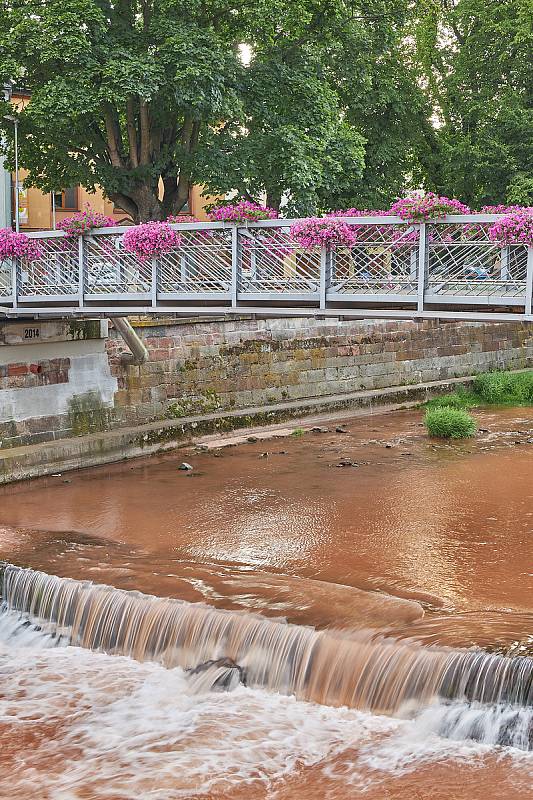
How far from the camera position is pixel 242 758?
27.6ft

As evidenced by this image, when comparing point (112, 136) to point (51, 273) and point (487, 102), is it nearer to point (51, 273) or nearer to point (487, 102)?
point (51, 273)

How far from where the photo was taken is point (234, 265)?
13867 millimetres

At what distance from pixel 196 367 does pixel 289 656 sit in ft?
35.6

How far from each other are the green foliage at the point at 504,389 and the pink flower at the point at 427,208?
520 inches

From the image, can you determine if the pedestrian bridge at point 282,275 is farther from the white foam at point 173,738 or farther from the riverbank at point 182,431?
the white foam at point 173,738

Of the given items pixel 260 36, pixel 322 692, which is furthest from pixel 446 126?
pixel 322 692

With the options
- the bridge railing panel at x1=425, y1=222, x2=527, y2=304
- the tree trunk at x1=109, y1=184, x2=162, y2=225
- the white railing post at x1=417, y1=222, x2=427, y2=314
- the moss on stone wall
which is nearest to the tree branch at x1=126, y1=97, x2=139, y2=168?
the tree trunk at x1=109, y1=184, x2=162, y2=225

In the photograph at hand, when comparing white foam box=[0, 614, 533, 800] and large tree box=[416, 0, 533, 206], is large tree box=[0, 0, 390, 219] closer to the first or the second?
large tree box=[416, 0, 533, 206]

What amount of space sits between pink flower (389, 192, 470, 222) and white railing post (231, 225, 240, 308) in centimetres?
232

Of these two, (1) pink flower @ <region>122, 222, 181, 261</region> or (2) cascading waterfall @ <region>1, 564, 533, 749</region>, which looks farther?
(1) pink flower @ <region>122, 222, 181, 261</region>

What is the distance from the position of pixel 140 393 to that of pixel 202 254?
4.93 m

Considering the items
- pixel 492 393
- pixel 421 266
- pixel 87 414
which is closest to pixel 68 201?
pixel 492 393

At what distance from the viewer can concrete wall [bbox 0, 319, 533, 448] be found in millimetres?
16922

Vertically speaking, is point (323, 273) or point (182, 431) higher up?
point (323, 273)
